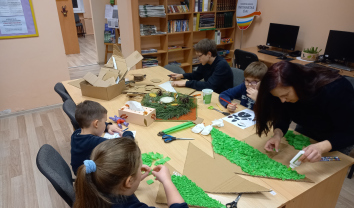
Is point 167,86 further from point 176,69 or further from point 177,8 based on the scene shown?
point 177,8

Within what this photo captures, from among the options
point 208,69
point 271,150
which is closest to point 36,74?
point 208,69

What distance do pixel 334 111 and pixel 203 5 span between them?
11.9 ft

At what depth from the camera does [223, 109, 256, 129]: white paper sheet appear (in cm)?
169

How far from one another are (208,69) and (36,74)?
2.61m

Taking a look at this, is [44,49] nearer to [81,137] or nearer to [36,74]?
[36,74]

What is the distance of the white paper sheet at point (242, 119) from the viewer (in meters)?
1.69

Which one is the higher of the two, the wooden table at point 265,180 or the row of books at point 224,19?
the row of books at point 224,19

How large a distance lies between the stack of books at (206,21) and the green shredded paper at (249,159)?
3.38 meters

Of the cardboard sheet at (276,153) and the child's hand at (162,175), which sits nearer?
the child's hand at (162,175)

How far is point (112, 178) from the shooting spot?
90 centimetres

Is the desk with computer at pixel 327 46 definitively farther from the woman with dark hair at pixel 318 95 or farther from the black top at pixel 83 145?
the black top at pixel 83 145

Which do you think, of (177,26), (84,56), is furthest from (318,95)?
(84,56)

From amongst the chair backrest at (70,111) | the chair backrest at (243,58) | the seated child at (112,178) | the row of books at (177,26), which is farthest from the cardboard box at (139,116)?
the row of books at (177,26)

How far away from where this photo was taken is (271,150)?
1.37 m
